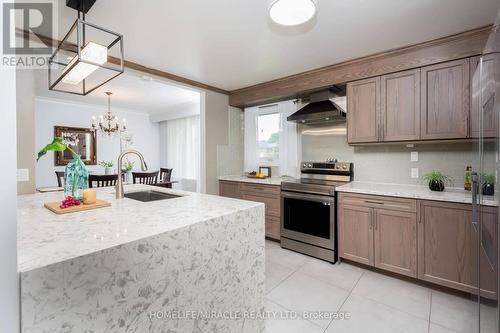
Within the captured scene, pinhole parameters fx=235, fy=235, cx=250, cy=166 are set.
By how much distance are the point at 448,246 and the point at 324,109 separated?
6.08 feet

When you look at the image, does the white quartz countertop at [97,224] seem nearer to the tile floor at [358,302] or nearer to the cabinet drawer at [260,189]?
the tile floor at [358,302]

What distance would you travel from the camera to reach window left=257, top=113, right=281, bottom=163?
3840mm

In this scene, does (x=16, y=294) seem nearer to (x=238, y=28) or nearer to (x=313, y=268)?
(x=238, y=28)

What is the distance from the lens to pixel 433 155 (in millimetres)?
2592

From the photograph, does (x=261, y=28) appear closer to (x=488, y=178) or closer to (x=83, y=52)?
(x=83, y=52)

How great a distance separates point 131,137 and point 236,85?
3.95m

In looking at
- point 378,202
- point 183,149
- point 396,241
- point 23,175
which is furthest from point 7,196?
point 183,149

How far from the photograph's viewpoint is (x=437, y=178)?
239cm

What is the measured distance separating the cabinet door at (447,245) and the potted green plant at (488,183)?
0.90 m

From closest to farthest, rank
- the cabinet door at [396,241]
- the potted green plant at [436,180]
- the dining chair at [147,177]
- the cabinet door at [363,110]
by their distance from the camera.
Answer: the cabinet door at [396,241]
the potted green plant at [436,180]
the cabinet door at [363,110]
the dining chair at [147,177]

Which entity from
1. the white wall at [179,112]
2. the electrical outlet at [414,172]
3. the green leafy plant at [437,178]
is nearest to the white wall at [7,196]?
the green leafy plant at [437,178]

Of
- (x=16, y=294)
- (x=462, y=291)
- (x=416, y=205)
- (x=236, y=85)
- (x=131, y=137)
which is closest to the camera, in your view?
(x=16, y=294)

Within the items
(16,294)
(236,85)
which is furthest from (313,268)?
(236,85)

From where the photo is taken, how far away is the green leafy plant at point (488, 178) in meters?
1.07
